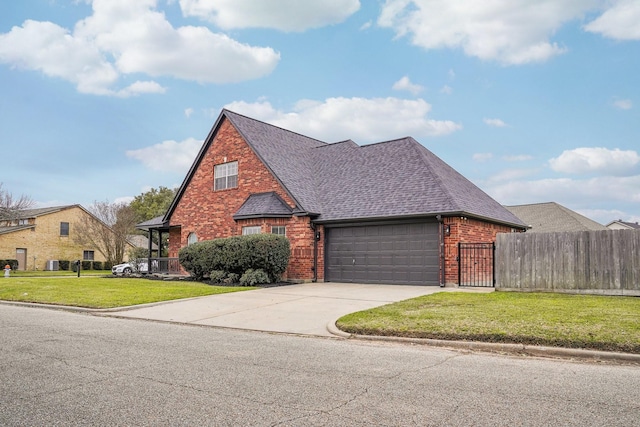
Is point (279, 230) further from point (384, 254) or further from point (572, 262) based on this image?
point (572, 262)

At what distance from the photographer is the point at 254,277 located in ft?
65.8

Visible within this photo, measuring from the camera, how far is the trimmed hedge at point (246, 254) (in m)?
20.2

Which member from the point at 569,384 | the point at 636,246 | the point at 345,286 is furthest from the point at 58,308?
the point at 636,246

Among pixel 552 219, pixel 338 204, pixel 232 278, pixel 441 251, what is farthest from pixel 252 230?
pixel 552 219

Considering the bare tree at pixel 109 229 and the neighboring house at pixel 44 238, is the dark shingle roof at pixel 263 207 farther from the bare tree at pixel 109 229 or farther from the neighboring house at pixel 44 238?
the neighboring house at pixel 44 238

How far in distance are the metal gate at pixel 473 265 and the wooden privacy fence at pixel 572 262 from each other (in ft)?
7.80

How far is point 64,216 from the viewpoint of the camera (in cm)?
5141

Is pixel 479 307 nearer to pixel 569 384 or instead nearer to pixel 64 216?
pixel 569 384

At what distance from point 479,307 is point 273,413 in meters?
7.90

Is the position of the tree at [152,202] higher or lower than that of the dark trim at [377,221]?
higher

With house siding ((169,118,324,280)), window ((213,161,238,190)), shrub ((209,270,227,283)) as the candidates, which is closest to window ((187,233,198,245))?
house siding ((169,118,324,280))

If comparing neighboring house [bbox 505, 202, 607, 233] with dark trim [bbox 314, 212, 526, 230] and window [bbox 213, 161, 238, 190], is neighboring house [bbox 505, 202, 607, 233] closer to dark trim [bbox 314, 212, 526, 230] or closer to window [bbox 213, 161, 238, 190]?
dark trim [bbox 314, 212, 526, 230]

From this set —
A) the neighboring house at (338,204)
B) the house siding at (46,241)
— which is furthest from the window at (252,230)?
the house siding at (46,241)

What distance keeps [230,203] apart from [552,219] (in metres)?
26.1
